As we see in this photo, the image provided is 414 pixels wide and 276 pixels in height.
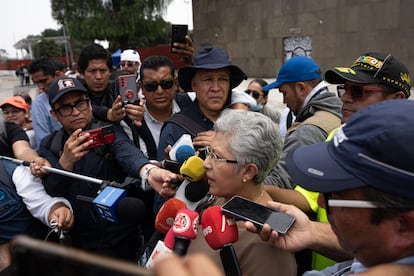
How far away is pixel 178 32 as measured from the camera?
10.3 ft

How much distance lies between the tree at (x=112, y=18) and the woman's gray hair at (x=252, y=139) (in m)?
27.4

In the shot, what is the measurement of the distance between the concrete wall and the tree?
914 centimetres

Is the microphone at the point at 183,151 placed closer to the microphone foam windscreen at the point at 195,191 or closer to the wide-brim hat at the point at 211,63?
the microphone foam windscreen at the point at 195,191

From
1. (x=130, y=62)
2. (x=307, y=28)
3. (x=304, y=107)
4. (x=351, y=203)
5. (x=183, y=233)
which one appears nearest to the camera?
(x=351, y=203)

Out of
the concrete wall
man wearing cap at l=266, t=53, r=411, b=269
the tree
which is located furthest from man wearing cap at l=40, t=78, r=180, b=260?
the tree

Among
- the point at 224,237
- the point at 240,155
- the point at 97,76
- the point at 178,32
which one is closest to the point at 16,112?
the point at 97,76

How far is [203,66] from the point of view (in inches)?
105

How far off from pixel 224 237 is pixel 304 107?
5.70ft

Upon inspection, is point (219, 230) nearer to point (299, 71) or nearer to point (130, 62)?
point (299, 71)

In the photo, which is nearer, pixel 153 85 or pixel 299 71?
pixel 153 85

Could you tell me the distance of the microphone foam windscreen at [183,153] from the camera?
1.93m

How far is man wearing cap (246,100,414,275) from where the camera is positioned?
88cm

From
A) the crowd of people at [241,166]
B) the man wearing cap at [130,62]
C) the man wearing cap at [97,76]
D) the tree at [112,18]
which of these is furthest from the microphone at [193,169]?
the tree at [112,18]

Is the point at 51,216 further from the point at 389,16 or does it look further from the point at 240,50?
the point at 240,50
